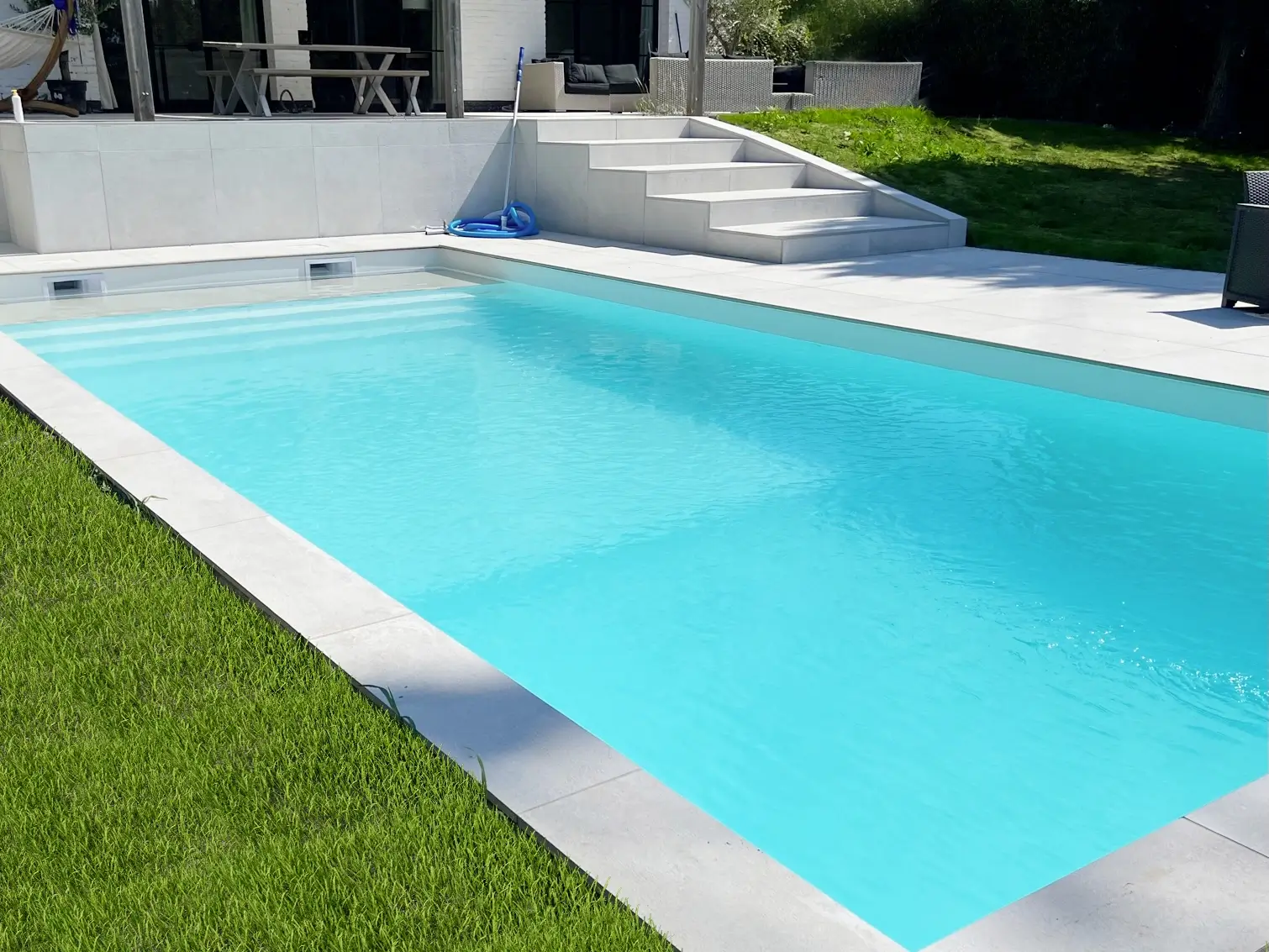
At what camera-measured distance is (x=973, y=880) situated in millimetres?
2416

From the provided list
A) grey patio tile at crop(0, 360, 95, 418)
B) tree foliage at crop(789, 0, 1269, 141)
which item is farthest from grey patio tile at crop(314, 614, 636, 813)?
tree foliage at crop(789, 0, 1269, 141)

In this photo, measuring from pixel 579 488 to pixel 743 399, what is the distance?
5.08 feet

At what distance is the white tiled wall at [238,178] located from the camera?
9305mm

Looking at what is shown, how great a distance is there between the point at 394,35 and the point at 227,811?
14345 millimetres

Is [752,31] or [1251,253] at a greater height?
[752,31]

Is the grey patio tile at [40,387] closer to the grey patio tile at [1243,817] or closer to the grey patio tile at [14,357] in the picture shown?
the grey patio tile at [14,357]

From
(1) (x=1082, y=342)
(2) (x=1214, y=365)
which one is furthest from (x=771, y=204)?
(2) (x=1214, y=365)

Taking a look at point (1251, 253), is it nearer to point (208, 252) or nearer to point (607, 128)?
point (607, 128)

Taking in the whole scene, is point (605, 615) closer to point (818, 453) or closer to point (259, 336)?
point (818, 453)

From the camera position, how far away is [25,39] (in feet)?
35.1

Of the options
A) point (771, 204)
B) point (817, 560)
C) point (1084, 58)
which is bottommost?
point (817, 560)

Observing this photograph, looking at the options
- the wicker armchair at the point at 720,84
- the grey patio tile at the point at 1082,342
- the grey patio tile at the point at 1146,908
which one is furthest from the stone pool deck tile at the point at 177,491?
the wicker armchair at the point at 720,84

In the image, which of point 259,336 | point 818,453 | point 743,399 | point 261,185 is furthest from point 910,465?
point 261,185

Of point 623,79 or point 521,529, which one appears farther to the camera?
point 623,79
